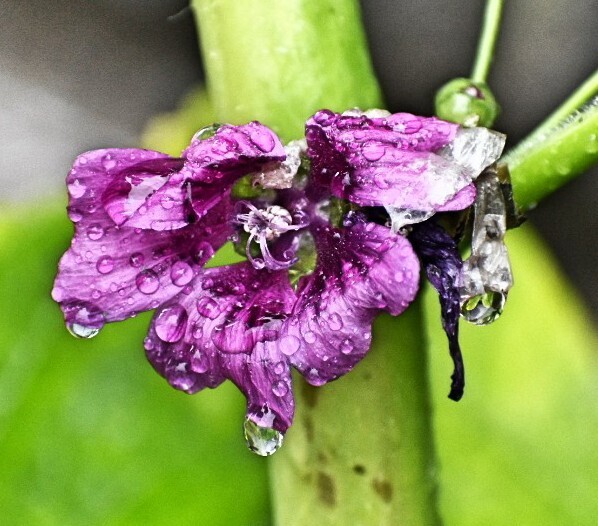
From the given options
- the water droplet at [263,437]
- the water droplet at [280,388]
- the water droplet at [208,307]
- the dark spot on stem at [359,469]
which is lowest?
the dark spot on stem at [359,469]

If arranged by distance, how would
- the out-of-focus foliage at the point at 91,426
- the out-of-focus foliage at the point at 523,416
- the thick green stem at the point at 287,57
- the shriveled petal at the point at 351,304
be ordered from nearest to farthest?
the shriveled petal at the point at 351,304, the thick green stem at the point at 287,57, the out-of-focus foliage at the point at 91,426, the out-of-focus foliage at the point at 523,416

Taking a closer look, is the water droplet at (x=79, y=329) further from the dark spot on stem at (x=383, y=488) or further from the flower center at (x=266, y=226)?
the dark spot on stem at (x=383, y=488)

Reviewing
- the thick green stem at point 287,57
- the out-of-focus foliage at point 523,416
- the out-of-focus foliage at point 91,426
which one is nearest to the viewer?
the thick green stem at point 287,57

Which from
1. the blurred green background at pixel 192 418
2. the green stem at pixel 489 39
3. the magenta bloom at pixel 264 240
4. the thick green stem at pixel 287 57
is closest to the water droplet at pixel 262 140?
the magenta bloom at pixel 264 240

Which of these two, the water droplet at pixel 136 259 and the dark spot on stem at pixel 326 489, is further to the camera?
the dark spot on stem at pixel 326 489

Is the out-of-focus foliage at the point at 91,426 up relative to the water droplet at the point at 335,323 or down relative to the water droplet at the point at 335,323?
down

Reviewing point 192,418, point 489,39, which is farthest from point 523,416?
point 489,39

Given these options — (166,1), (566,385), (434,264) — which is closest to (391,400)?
(434,264)
